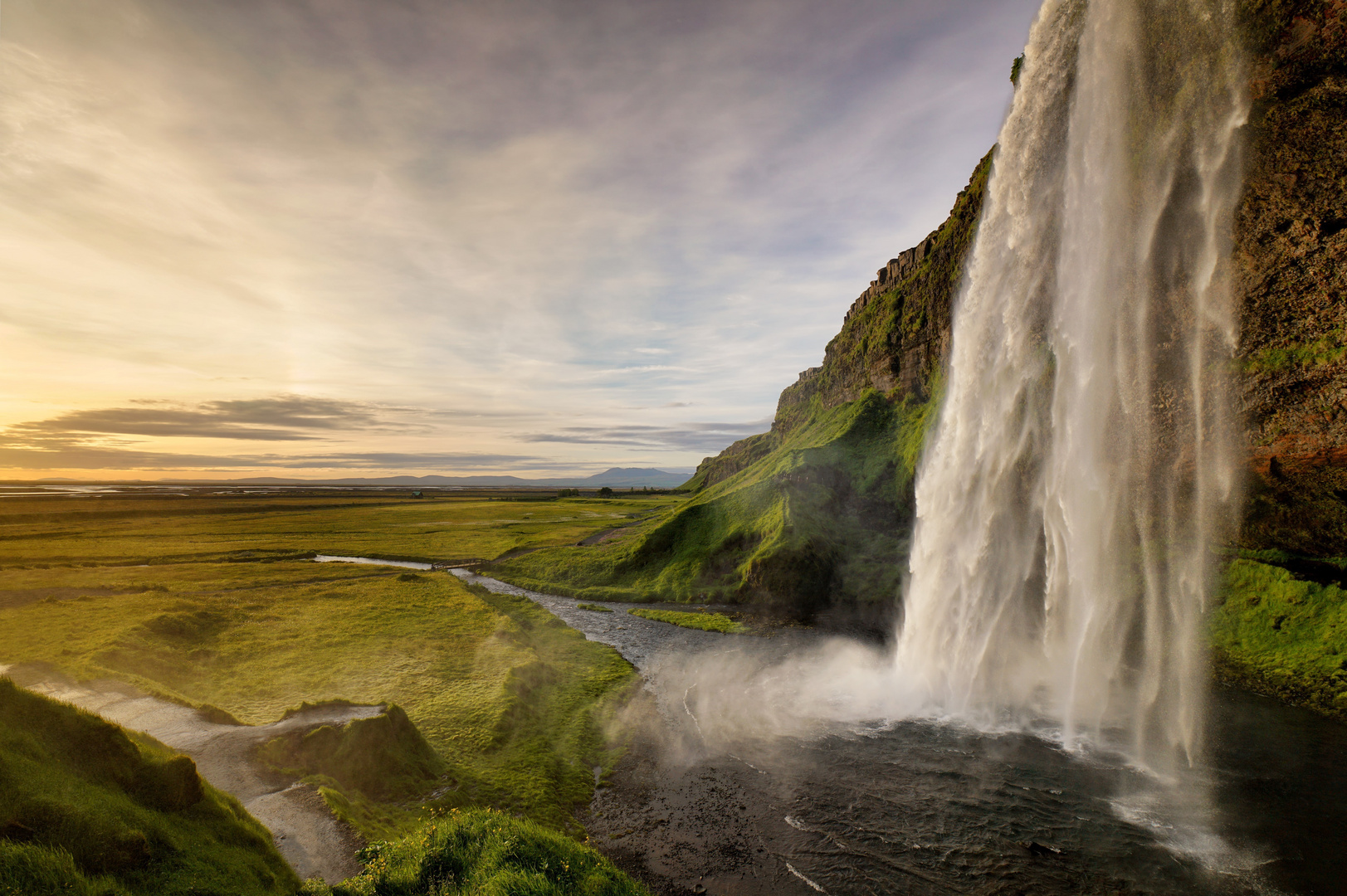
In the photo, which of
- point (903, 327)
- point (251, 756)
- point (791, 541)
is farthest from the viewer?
point (903, 327)

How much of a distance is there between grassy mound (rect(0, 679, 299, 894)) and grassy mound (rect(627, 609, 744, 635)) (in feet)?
121

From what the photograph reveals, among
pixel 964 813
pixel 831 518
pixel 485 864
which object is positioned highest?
pixel 831 518

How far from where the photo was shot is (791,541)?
56281 millimetres

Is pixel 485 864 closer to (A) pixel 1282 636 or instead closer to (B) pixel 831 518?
(A) pixel 1282 636

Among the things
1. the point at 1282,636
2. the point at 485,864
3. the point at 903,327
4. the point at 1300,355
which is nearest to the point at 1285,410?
the point at 1300,355

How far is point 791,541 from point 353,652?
40.5 m

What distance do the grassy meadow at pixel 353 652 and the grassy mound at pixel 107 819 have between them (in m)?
4.30

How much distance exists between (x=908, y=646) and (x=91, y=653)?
167 ft

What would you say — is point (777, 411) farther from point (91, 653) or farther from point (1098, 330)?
point (91, 653)

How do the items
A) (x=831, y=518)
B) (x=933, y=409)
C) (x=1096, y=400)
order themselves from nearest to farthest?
(x=1096, y=400)
(x=831, y=518)
(x=933, y=409)

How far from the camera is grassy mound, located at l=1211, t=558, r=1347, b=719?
28453 millimetres

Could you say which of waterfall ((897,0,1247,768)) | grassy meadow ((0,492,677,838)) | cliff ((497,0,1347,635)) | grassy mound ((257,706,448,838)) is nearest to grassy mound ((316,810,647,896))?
grassy meadow ((0,492,677,838))

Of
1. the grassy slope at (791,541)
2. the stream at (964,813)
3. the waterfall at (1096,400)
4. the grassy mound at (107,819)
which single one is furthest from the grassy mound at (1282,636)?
the grassy mound at (107,819)

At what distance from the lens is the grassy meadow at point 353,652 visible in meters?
22.7
